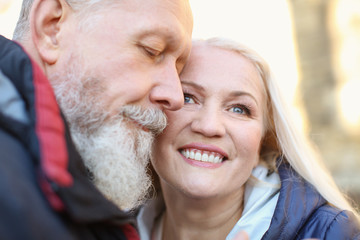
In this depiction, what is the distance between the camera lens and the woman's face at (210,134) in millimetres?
2375

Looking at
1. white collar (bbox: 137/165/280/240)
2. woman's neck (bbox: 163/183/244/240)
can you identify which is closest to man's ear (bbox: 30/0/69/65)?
woman's neck (bbox: 163/183/244/240)

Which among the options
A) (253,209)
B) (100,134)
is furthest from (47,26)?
(253,209)

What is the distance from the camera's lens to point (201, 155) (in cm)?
241

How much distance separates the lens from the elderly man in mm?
1385

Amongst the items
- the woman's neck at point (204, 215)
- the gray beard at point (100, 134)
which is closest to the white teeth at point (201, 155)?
the woman's neck at point (204, 215)

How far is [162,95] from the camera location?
203cm

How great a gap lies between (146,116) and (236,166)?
81cm

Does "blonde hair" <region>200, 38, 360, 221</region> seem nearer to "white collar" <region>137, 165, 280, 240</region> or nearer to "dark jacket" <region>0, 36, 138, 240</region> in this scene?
"white collar" <region>137, 165, 280, 240</region>

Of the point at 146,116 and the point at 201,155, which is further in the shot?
the point at 201,155

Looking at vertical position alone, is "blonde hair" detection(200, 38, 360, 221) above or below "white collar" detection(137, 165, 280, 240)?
above

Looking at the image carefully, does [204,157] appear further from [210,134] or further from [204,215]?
[204,215]

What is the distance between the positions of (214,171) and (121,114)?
2.67ft

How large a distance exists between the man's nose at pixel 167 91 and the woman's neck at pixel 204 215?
799 mm

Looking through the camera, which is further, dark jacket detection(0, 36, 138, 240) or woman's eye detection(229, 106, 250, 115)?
woman's eye detection(229, 106, 250, 115)
